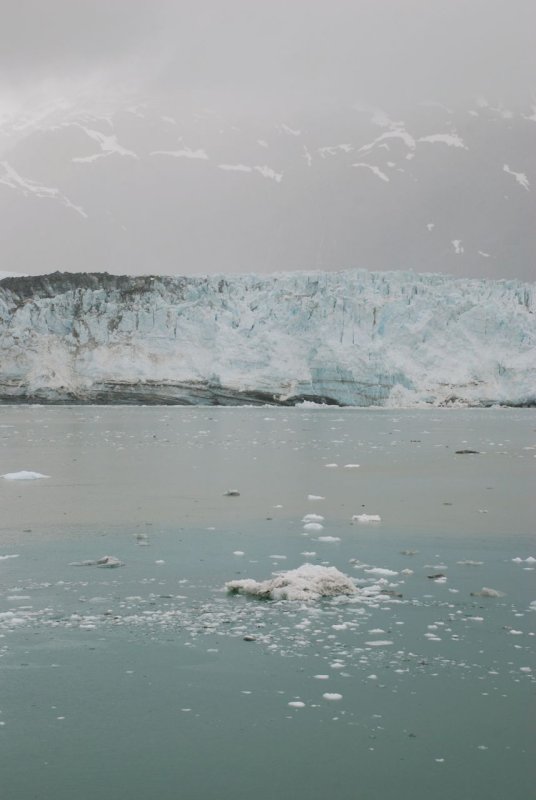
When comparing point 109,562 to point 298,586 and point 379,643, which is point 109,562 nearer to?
point 298,586

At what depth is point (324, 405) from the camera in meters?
40.2

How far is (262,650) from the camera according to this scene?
466 centimetres

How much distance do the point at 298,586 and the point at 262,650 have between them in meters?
1.18

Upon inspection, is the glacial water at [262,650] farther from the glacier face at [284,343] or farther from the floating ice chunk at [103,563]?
the glacier face at [284,343]

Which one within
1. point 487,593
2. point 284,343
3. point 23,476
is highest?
point 284,343

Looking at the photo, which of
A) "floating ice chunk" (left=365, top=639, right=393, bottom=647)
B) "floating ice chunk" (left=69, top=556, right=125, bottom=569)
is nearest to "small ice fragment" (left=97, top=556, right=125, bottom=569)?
"floating ice chunk" (left=69, top=556, right=125, bottom=569)

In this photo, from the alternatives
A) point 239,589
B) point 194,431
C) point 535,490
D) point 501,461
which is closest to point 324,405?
point 194,431

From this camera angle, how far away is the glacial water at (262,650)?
10.9 ft

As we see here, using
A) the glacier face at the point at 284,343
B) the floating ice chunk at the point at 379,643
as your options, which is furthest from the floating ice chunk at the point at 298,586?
the glacier face at the point at 284,343

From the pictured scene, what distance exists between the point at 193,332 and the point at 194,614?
3337 centimetres

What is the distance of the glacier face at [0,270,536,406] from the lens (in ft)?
124

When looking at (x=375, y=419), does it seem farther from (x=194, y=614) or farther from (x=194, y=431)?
(x=194, y=614)

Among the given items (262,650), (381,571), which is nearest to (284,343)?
(381,571)

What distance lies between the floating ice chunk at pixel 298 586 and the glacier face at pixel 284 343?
3162 centimetres
